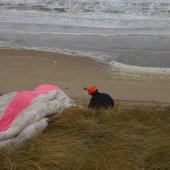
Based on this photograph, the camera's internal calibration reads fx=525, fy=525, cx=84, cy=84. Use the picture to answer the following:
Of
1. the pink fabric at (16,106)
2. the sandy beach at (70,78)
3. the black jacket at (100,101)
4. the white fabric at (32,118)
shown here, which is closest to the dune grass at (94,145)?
the white fabric at (32,118)

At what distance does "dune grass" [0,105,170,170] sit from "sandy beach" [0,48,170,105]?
374cm

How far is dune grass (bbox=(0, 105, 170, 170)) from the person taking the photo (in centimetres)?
536

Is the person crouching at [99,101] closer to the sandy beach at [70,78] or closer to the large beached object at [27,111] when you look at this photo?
the large beached object at [27,111]

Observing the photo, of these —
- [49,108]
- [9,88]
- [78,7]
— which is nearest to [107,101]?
[49,108]

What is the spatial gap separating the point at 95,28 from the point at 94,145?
1277cm

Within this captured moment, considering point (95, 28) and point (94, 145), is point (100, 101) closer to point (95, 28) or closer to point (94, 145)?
point (94, 145)

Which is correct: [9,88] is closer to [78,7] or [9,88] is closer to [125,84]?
[125,84]

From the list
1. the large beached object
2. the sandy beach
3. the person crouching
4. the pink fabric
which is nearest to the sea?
the sandy beach

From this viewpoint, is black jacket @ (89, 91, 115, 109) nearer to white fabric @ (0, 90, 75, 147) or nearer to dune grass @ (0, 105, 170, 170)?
dune grass @ (0, 105, 170, 170)

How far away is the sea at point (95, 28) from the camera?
15086mm

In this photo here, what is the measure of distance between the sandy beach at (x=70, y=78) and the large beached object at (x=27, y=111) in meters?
3.49

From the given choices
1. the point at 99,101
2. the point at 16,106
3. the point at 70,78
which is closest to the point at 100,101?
the point at 99,101

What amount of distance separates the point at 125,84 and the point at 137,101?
153 centimetres

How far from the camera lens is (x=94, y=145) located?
18.9 ft
